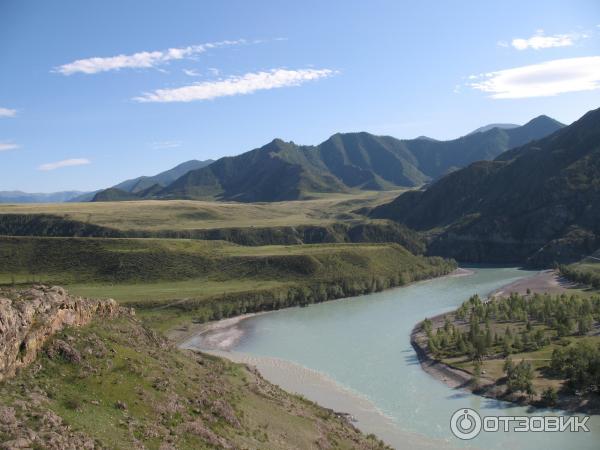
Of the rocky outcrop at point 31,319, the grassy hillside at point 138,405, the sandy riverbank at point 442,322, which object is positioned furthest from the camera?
the sandy riverbank at point 442,322

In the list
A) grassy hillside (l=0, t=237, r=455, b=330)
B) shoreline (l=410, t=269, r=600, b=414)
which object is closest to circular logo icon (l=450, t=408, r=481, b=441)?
shoreline (l=410, t=269, r=600, b=414)

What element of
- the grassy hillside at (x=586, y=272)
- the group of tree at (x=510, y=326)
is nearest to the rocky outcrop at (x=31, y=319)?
the group of tree at (x=510, y=326)

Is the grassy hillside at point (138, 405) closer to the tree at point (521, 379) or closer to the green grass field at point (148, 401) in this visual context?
the green grass field at point (148, 401)

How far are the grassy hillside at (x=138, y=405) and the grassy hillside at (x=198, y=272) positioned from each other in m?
70.3

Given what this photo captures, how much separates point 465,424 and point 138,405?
124ft

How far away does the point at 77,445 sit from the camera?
90.0 feet

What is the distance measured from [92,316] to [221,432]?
53.8ft

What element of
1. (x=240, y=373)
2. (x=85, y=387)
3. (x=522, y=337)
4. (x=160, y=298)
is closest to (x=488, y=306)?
(x=522, y=337)

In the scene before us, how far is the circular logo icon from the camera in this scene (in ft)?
180

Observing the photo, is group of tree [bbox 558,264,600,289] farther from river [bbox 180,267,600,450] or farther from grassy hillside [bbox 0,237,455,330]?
grassy hillside [bbox 0,237,455,330]

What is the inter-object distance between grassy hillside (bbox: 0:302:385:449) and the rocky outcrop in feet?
2.71

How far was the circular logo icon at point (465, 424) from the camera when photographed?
5497cm

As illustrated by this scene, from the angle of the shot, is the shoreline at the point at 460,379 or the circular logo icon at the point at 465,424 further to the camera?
the shoreline at the point at 460,379

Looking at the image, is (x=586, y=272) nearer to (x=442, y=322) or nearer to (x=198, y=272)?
(x=442, y=322)
